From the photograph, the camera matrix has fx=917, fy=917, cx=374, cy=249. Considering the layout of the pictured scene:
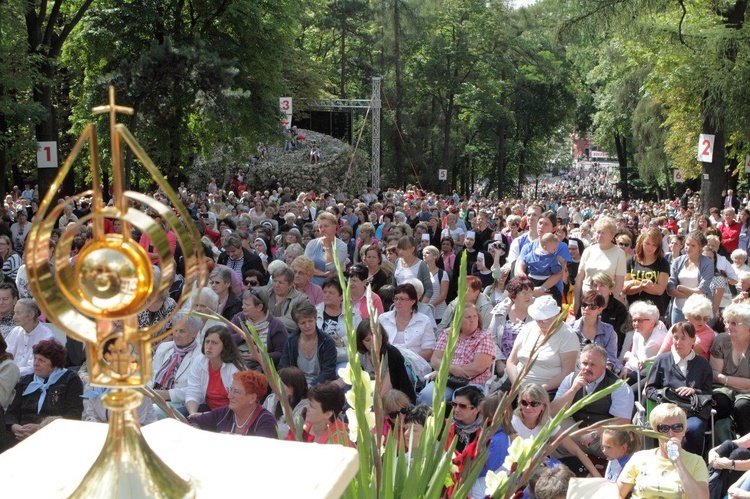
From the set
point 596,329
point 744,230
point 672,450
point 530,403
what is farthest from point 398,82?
point 672,450

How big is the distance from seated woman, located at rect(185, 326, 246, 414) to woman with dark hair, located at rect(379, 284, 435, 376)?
1.59 m

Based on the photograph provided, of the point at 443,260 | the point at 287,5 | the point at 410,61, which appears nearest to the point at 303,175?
the point at 410,61

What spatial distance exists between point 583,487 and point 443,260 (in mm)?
7684

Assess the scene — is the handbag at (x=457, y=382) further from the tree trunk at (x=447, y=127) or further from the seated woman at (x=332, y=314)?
the tree trunk at (x=447, y=127)

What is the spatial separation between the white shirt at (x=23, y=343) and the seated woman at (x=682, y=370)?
496 centimetres

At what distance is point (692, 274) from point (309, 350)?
15.2 ft

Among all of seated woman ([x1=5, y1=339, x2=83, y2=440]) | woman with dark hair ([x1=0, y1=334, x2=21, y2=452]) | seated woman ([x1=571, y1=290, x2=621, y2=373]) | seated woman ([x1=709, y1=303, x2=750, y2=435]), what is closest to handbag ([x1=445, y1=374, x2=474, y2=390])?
seated woman ([x1=571, y1=290, x2=621, y2=373])

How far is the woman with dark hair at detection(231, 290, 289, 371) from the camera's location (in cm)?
776

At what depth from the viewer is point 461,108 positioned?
46.9m

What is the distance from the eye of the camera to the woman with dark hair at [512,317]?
8156mm

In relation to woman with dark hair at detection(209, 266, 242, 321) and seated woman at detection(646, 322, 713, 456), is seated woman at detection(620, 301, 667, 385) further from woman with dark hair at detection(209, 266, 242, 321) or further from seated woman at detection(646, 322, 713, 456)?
woman with dark hair at detection(209, 266, 242, 321)

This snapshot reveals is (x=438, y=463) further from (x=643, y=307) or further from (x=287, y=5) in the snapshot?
(x=287, y=5)

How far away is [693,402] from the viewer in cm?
633

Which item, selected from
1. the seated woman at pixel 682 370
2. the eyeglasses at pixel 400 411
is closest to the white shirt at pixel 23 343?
the eyeglasses at pixel 400 411
